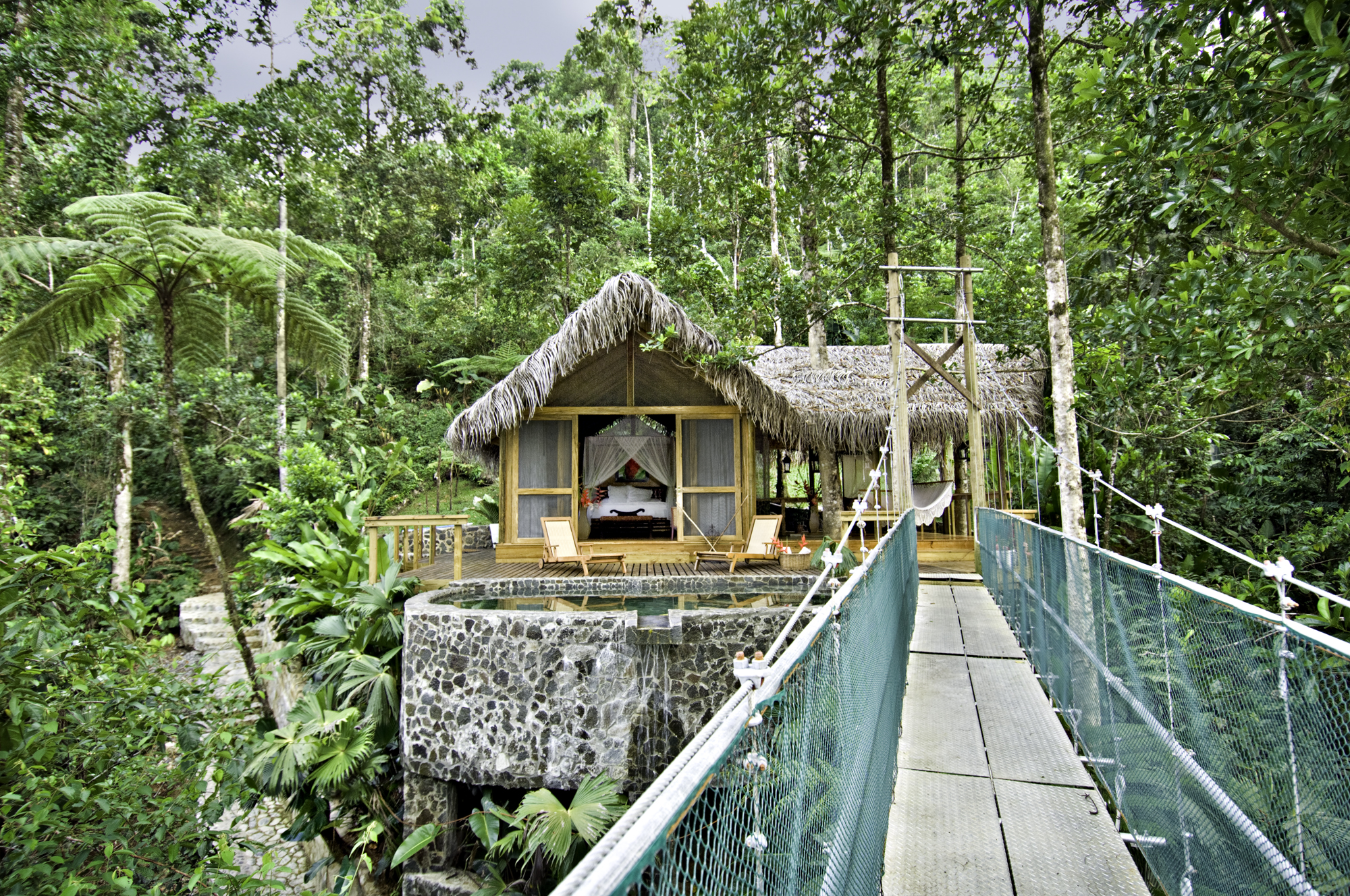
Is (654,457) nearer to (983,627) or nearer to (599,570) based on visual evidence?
(599,570)

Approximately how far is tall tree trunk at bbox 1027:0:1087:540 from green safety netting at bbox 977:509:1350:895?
7.37 ft

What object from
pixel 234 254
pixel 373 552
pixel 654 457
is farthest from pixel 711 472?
pixel 234 254

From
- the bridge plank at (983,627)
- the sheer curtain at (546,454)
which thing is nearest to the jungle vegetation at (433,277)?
the bridge plank at (983,627)

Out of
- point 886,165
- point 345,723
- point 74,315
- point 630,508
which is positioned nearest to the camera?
point 345,723

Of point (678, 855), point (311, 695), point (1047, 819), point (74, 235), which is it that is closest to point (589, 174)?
point (74, 235)

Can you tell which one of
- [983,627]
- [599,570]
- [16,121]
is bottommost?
[983,627]

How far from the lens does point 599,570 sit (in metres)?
7.99

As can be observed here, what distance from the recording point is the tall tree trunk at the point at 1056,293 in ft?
17.8

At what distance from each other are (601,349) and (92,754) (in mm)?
5979

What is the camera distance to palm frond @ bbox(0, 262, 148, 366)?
19.9 ft

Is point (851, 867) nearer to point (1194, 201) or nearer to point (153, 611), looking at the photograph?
point (1194, 201)

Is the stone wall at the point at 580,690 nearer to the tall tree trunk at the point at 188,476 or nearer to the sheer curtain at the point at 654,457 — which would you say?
the tall tree trunk at the point at 188,476

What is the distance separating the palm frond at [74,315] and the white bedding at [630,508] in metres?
5.94

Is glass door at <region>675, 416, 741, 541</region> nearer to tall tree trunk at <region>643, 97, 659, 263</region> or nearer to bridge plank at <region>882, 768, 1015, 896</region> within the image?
bridge plank at <region>882, 768, 1015, 896</region>
